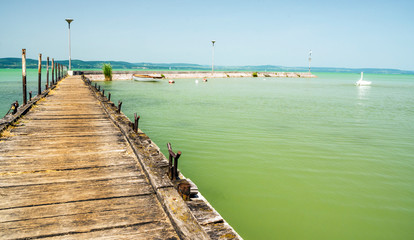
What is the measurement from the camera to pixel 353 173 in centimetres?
709

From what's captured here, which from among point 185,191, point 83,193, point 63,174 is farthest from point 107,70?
point 185,191

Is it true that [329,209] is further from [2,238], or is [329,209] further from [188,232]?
[2,238]

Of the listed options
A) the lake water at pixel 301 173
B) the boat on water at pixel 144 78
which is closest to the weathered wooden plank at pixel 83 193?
the lake water at pixel 301 173

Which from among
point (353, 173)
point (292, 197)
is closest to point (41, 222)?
point (292, 197)

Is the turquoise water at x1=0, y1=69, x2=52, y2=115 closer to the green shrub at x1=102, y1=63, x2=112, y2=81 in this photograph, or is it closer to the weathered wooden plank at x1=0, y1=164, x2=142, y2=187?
the green shrub at x1=102, y1=63, x2=112, y2=81

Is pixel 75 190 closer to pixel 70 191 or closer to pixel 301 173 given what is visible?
pixel 70 191

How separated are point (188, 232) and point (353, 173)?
19.2ft

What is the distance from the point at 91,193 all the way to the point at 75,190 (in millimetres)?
251

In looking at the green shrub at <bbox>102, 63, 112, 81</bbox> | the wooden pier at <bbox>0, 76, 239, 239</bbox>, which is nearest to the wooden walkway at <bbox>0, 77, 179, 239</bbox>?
the wooden pier at <bbox>0, 76, 239, 239</bbox>

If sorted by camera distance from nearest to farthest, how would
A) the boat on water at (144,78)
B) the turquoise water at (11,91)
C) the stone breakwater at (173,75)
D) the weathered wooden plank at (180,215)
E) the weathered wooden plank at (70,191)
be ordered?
1. the weathered wooden plank at (180,215)
2. the weathered wooden plank at (70,191)
3. the turquoise water at (11,91)
4. the boat on water at (144,78)
5. the stone breakwater at (173,75)

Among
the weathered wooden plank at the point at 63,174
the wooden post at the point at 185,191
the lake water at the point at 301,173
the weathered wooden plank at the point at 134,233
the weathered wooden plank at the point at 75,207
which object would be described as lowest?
the lake water at the point at 301,173

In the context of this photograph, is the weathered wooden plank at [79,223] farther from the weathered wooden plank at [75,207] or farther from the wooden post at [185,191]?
the wooden post at [185,191]

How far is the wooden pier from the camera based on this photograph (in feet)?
9.37

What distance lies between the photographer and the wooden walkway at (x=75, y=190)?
9.45 ft
